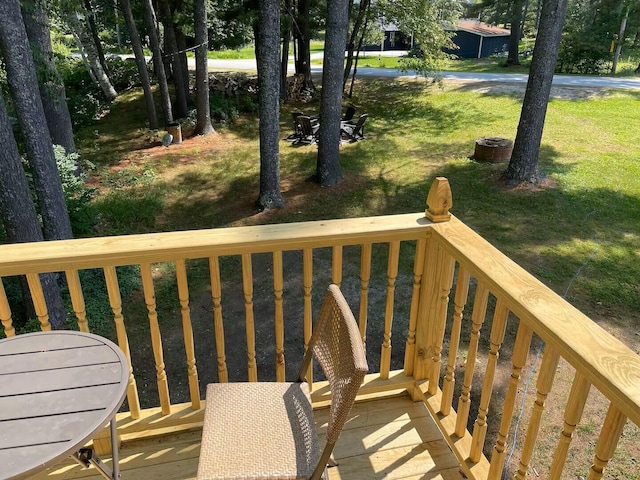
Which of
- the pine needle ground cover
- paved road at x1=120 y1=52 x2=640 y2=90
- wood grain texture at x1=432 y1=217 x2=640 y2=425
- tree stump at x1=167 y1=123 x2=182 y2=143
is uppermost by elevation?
wood grain texture at x1=432 y1=217 x2=640 y2=425

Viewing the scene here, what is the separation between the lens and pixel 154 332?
2.06m

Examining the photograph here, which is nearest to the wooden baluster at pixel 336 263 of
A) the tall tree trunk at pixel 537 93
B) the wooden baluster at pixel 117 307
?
the wooden baluster at pixel 117 307

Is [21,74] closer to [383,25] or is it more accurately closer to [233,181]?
[233,181]

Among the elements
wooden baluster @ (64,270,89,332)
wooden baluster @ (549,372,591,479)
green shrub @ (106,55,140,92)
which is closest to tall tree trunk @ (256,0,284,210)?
wooden baluster @ (64,270,89,332)

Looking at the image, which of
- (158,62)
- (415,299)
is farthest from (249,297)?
(158,62)

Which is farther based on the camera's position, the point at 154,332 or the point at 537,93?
the point at 537,93

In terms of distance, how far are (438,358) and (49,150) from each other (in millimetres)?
4336

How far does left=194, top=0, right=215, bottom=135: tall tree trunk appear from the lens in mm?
10578

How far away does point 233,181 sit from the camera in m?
9.26

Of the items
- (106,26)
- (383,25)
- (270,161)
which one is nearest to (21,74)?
(270,161)

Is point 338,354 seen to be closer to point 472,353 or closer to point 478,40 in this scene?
point 472,353

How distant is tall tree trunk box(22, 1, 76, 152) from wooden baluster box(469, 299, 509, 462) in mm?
5820

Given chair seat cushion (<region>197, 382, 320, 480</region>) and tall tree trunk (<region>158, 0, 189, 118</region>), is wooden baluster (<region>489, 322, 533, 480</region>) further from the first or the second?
tall tree trunk (<region>158, 0, 189, 118</region>)

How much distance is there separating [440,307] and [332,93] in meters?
6.91
